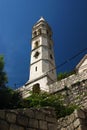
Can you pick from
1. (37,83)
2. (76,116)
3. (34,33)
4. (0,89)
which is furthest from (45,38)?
(76,116)

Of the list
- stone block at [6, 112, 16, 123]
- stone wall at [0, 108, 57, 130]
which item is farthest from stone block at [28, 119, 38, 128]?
stone block at [6, 112, 16, 123]

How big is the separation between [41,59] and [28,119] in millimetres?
25644

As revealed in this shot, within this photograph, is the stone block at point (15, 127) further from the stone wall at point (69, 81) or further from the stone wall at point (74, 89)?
the stone wall at point (69, 81)

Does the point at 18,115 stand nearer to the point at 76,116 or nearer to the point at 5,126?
the point at 5,126

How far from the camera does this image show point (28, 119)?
6461mm

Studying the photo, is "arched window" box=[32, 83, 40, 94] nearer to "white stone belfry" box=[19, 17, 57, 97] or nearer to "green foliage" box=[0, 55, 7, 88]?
"white stone belfry" box=[19, 17, 57, 97]

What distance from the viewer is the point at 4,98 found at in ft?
57.9

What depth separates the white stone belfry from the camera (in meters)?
28.5

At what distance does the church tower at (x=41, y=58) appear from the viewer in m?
28.6

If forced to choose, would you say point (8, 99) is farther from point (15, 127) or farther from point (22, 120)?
point (15, 127)

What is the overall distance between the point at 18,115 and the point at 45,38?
29998 mm

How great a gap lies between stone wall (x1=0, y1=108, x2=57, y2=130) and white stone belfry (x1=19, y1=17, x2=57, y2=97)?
1823 cm

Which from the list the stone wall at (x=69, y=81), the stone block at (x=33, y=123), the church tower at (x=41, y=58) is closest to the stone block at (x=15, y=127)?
the stone block at (x=33, y=123)

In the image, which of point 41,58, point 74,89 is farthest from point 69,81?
point 41,58
